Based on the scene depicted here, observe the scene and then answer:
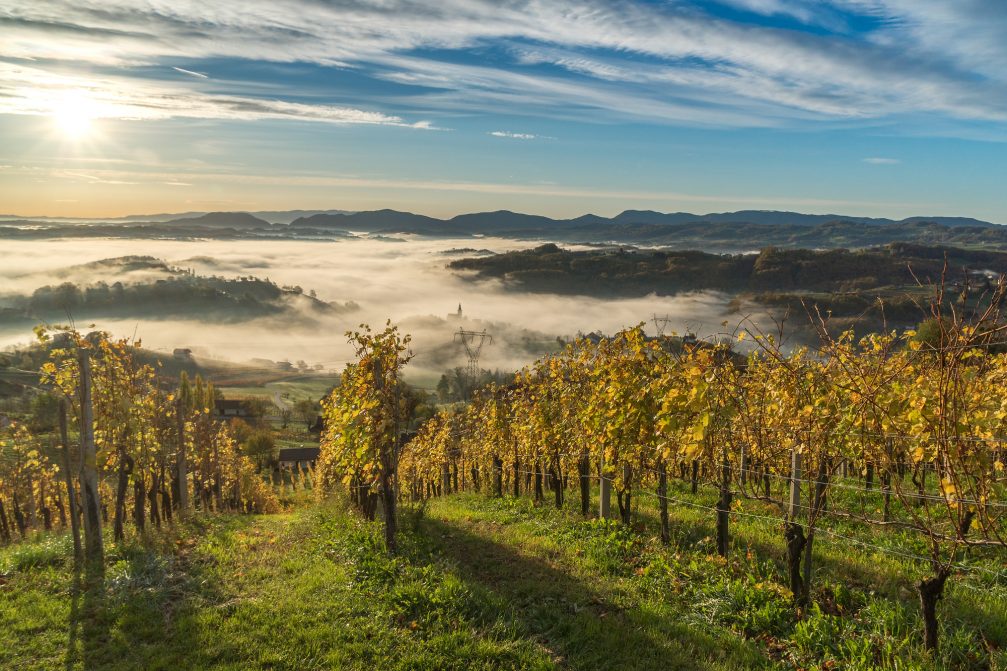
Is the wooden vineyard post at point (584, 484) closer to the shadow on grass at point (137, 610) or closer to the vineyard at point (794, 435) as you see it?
the vineyard at point (794, 435)

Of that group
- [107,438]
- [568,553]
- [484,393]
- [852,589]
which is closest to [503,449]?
[484,393]

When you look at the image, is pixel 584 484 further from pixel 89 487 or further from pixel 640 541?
pixel 89 487

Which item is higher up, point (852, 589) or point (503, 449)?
point (852, 589)

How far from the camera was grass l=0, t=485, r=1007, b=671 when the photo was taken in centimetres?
688

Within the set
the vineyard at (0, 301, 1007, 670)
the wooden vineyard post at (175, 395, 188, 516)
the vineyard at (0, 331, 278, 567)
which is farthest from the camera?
the wooden vineyard post at (175, 395, 188, 516)

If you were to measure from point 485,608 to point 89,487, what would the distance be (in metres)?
7.93

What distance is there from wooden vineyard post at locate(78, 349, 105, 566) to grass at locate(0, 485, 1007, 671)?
395 millimetres

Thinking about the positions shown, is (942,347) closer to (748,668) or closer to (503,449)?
(748,668)

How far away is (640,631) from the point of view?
7.52m

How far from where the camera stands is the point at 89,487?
10.7 metres

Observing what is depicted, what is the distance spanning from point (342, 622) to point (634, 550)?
5203 millimetres

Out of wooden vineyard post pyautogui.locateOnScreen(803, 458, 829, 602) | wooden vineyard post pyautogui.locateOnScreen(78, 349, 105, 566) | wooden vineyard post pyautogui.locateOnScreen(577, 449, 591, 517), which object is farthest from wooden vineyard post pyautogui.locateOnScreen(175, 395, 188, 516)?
wooden vineyard post pyautogui.locateOnScreen(803, 458, 829, 602)

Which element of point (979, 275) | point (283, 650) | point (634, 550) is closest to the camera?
point (979, 275)

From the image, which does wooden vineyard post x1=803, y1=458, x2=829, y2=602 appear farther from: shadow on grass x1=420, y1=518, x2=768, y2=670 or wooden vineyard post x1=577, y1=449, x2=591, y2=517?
wooden vineyard post x1=577, y1=449, x2=591, y2=517
